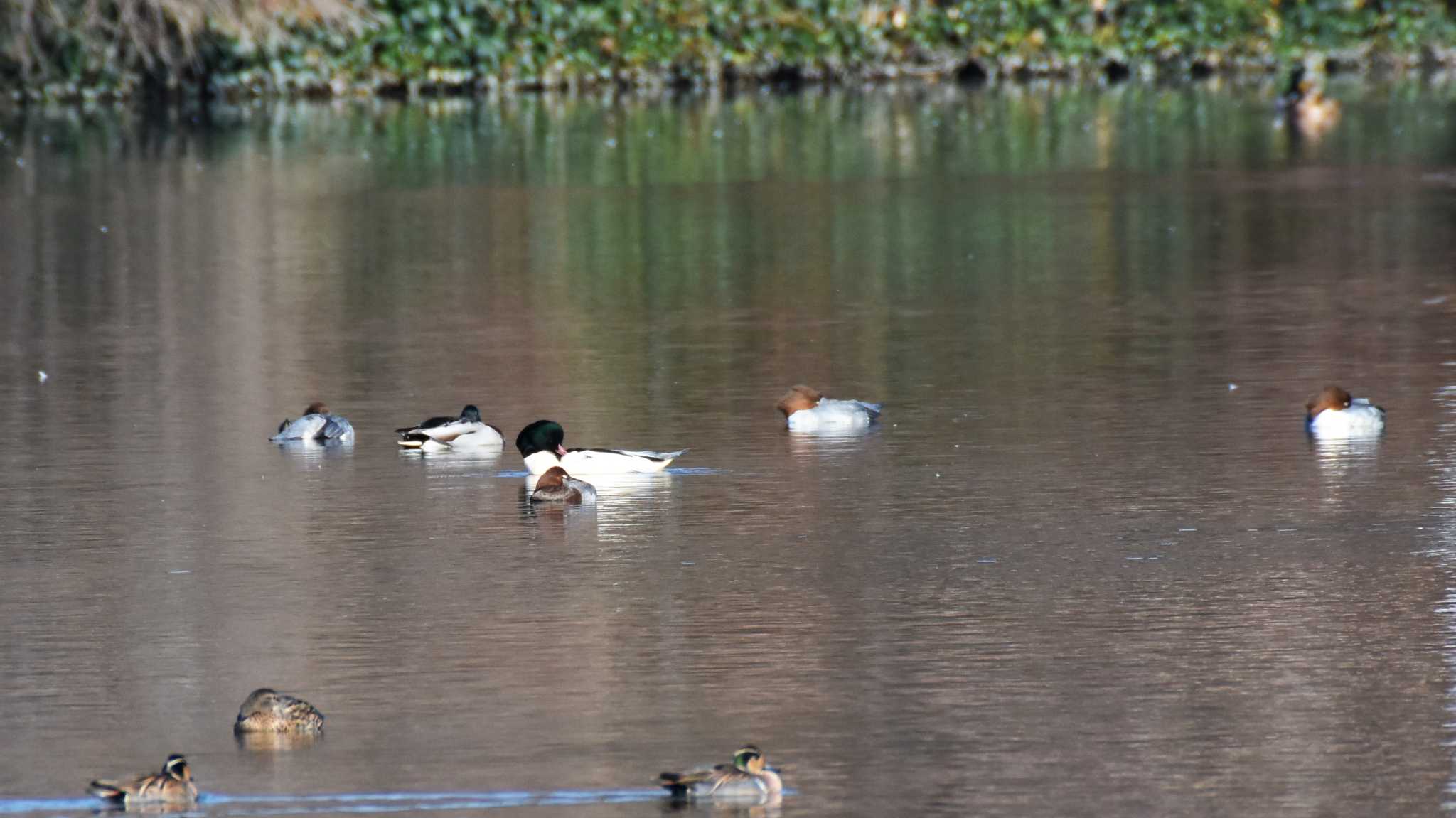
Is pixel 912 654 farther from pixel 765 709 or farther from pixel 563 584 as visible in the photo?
pixel 563 584

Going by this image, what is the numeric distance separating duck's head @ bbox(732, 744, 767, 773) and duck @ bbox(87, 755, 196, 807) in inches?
51.6

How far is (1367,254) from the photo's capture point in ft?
59.2

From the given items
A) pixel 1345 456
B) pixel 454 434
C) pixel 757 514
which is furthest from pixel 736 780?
pixel 454 434

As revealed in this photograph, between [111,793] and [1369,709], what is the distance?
3.22m

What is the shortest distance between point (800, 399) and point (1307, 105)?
24.0m

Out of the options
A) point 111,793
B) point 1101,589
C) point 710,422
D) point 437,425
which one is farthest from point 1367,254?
point 111,793

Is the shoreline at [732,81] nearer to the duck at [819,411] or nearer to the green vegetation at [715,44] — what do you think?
the green vegetation at [715,44]

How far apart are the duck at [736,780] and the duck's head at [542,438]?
4417 millimetres

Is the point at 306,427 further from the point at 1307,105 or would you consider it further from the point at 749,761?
the point at 1307,105

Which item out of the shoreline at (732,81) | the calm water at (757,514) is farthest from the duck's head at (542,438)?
the shoreline at (732,81)

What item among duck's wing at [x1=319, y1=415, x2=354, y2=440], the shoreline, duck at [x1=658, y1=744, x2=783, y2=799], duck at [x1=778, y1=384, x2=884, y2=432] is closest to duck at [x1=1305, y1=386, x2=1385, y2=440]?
duck at [x1=778, y1=384, x2=884, y2=432]

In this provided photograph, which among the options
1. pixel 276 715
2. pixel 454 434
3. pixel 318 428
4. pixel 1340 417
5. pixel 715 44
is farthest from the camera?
pixel 715 44

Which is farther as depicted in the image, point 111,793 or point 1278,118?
point 1278,118

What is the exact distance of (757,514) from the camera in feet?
32.9
